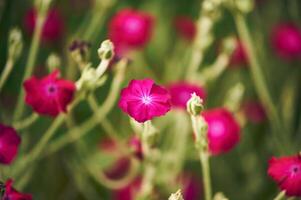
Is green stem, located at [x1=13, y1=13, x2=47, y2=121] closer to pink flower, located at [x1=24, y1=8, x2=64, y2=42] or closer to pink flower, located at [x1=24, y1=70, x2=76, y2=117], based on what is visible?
pink flower, located at [x1=24, y1=70, x2=76, y2=117]

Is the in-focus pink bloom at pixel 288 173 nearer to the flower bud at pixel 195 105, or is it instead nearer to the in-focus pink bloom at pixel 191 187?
the flower bud at pixel 195 105

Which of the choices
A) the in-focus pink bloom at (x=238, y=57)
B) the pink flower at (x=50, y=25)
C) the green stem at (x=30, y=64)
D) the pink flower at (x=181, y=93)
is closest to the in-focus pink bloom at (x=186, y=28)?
the in-focus pink bloom at (x=238, y=57)

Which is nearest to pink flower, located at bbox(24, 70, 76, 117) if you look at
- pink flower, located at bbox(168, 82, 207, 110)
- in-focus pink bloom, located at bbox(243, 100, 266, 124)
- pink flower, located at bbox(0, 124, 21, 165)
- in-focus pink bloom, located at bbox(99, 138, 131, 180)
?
pink flower, located at bbox(0, 124, 21, 165)

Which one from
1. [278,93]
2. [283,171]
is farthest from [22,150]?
[278,93]

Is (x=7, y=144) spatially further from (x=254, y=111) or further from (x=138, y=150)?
(x=254, y=111)

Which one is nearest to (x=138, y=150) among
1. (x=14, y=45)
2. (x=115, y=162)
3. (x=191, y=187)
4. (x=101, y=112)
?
(x=101, y=112)

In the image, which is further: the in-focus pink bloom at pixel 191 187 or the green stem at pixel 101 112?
the in-focus pink bloom at pixel 191 187
